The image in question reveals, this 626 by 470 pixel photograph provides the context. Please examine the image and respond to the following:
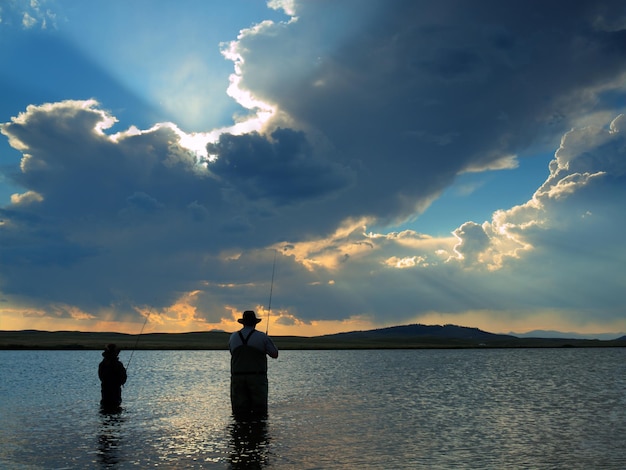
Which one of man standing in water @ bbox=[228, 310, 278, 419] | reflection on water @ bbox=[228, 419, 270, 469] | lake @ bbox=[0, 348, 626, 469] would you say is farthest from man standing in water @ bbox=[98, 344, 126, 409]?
man standing in water @ bbox=[228, 310, 278, 419]

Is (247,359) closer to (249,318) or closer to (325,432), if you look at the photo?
(249,318)

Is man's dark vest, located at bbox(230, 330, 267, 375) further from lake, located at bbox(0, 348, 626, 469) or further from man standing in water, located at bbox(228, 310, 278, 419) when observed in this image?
lake, located at bbox(0, 348, 626, 469)

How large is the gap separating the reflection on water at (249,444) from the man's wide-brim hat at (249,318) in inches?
113

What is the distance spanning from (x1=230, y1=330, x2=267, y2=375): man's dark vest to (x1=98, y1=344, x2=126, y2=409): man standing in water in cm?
654

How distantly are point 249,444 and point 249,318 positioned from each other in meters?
3.33

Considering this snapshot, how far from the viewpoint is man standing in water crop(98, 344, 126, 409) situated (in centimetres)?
2138

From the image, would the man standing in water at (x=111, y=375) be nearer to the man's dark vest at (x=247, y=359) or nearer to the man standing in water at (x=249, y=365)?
the man standing in water at (x=249, y=365)

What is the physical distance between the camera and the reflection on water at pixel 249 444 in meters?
12.5

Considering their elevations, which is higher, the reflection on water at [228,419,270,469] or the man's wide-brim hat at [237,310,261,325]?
the man's wide-brim hat at [237,310,261,325]

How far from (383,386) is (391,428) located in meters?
18.0

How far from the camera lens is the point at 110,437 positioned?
1598 centimetres

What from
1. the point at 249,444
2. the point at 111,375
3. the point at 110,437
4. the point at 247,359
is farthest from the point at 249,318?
the point at 111,375

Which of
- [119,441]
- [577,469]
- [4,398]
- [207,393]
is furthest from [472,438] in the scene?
[4,398]

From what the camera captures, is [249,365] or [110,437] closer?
[110,437]
